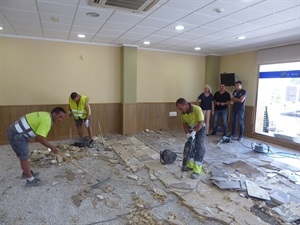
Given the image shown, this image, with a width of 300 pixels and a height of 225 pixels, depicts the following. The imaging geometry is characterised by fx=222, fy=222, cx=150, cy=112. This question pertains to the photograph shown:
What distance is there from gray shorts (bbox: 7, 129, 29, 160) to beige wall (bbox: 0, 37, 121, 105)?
2.63 metres

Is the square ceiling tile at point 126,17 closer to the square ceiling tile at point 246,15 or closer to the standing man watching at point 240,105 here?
the square ceiling tile at point 246,15

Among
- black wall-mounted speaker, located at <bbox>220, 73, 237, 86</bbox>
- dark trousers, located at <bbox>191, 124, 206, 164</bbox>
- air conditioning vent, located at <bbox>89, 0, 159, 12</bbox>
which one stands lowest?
dark trousers, located at <bbox>191, 124, 206, 164</bbox>

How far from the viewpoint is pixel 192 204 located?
2.63m

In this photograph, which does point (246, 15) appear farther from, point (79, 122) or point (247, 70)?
point (79, 122)

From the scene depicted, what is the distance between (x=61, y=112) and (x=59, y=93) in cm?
285

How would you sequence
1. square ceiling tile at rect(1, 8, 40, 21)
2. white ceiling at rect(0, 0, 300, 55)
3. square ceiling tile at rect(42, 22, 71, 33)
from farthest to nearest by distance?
square ceiling tile at rect(42, 22, 71, 33), square ceiling tile at rect(1, 8, 40, 21), white ceiling at rect(0, 0, 300, 55)

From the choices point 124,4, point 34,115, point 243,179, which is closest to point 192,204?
point 243,179

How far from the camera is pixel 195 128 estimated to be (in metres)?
3.45

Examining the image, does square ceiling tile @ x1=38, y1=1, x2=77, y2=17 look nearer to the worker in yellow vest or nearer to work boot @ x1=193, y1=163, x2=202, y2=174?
the worker in yellow vest

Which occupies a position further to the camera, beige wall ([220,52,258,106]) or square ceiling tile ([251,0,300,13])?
beige wall ([220,52,258,106])

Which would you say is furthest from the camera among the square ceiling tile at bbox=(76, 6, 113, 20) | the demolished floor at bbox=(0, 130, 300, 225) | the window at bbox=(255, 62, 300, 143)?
the window at bbox=(255, 62, 300, 143)

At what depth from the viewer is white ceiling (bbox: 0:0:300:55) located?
9.82ft

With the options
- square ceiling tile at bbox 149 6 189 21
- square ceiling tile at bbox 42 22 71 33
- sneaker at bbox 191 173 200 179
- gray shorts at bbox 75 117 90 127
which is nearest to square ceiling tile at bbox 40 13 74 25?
square ceiling tile at bbox 42 22 71 33

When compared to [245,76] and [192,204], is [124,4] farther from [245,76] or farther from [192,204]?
[245,76]
